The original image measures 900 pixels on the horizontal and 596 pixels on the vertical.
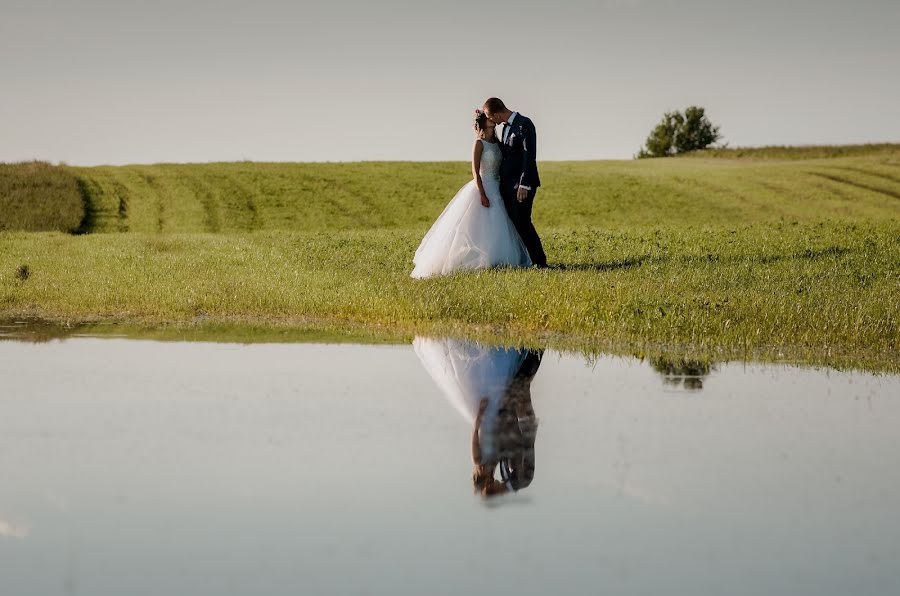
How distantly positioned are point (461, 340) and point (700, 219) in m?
38.0

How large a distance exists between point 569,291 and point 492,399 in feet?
23.4

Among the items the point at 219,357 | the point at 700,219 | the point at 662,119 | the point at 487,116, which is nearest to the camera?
the point at 219,357

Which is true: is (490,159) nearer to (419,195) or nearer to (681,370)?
(681,370)

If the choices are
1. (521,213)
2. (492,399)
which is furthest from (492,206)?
(492,399)

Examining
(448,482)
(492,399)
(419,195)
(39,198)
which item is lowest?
(39,198)

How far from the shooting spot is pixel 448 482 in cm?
654

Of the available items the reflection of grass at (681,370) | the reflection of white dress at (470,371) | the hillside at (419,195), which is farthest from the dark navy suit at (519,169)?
the hillside at (419,195)

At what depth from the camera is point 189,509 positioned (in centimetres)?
597

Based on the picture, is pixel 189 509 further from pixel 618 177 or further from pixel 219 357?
pixel 618 177

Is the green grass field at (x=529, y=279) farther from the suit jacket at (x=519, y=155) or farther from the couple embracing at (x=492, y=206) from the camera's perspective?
the suit jacket at (x=519, y=155)

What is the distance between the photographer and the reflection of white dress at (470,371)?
891 cm

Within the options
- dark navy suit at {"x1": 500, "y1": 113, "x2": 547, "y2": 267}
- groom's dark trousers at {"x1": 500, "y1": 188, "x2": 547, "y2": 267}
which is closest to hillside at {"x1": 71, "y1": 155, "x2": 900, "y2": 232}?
groom's dark trousers at {"x1": 500, "y1": 188, "x2": 547, "y2": 267}

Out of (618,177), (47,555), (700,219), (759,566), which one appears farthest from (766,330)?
(618,177)

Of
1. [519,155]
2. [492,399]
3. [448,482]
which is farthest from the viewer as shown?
[519,155]
